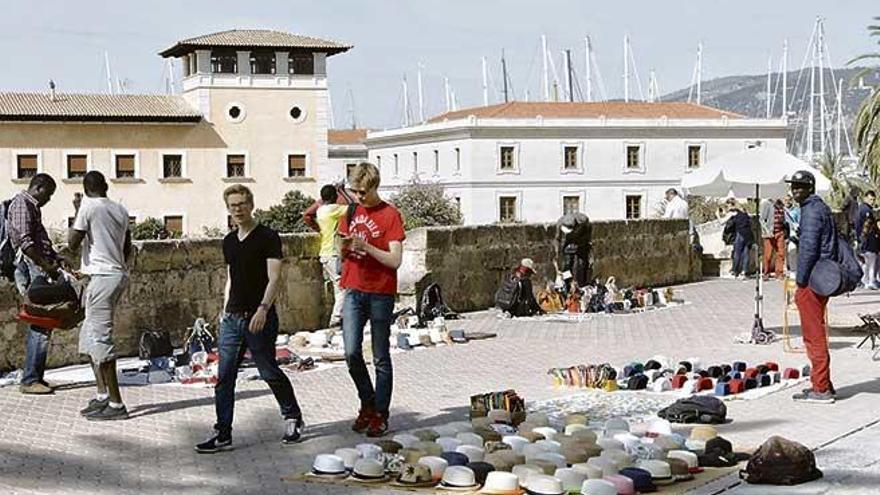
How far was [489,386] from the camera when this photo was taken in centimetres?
1228

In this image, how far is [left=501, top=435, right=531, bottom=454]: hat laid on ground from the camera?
28.4 ft

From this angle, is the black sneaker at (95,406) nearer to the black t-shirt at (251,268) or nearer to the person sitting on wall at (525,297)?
the black t-shirt at (251,268)

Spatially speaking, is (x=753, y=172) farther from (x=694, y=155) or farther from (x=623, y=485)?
(x=694, y=155)

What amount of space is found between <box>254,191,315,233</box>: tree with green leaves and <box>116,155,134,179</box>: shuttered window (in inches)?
374

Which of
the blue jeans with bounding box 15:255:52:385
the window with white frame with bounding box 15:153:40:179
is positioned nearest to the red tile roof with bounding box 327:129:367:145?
the window with white frame with bounding box 15:153:40:179

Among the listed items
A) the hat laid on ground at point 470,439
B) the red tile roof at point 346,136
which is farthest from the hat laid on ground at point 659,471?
the red tile roof at point 346,136

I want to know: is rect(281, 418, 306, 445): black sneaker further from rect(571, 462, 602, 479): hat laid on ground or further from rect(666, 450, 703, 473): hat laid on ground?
rect(666, 450, 703, 473): hat laid on ground

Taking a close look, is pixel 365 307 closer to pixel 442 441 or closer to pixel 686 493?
pixel 442 441

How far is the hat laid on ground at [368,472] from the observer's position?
804 cm

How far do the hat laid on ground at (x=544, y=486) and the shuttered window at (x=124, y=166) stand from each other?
8673 cm

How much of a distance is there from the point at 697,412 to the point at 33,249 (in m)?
5.44

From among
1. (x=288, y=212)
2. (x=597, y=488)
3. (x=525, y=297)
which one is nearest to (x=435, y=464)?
(x=597, y=488)

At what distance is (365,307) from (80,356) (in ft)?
16.9

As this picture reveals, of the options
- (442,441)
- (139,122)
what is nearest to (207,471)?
(442,441)
